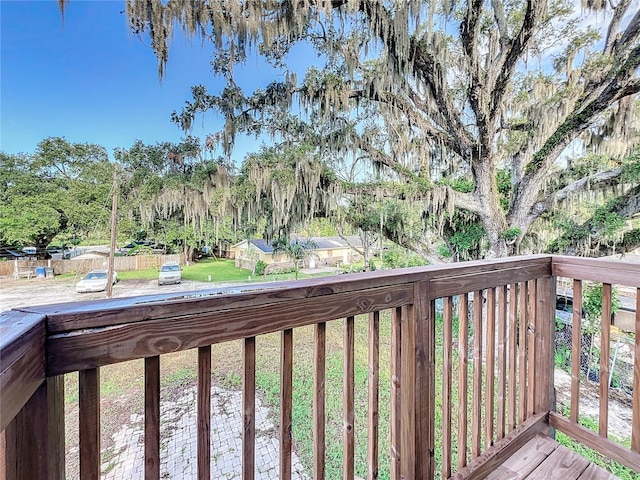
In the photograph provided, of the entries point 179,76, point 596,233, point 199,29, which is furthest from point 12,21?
point 596,233

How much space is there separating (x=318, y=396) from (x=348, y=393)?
0.35 ft

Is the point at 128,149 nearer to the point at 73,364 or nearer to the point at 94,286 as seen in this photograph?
the point at 94,286

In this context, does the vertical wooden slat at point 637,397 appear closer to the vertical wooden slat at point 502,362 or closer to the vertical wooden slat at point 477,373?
A: the vertical wooden slat at point 502,362

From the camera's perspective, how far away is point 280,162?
466 centimetres

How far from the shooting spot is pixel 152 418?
0.59 m

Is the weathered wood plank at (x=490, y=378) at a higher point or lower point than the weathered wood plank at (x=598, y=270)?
lower

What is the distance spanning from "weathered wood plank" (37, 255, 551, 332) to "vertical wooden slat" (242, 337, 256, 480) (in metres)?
0.11

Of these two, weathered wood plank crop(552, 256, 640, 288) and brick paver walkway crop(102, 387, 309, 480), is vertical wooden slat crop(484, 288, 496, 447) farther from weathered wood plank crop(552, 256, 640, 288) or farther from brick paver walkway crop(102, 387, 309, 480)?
brick paver walkway crop(102, 387, 309, 480)

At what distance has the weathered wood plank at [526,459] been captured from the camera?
113cm

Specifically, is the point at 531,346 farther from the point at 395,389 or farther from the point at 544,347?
the point at 395,389

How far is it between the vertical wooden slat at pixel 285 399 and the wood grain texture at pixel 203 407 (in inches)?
6.9

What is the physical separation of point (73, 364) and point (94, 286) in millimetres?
6218

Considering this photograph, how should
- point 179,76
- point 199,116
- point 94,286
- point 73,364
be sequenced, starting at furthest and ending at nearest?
point 94,286 < point 199,116 < point 179,76 < point 73,364

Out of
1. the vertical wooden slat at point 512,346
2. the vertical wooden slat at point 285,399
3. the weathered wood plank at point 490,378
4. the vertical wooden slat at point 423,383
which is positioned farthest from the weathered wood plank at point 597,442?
the vertical wooden slat at point 285,399
